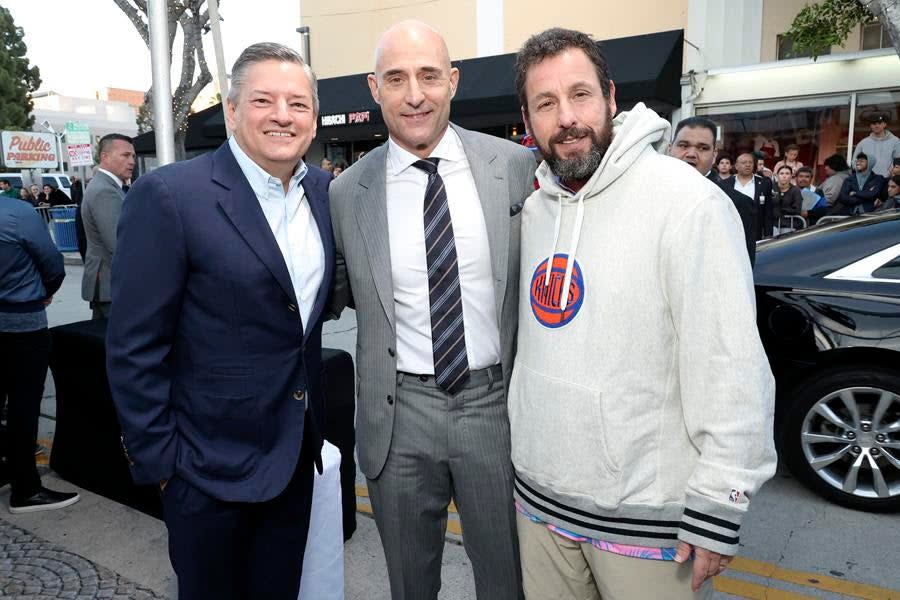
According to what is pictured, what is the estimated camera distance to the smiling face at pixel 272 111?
79.2 inches

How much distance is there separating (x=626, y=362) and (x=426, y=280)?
0.74 meters

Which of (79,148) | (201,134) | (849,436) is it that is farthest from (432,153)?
(201,134)

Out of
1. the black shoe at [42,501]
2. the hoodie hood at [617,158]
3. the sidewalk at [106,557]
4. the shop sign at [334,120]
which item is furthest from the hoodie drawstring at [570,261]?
the shop sign at [334,120]

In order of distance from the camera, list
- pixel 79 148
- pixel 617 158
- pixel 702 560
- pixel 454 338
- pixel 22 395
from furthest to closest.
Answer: pixel 79 148
pixel 22 395
pixel 454 338
pixel 617 158
pixel 702 560

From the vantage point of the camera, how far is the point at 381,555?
3365mm

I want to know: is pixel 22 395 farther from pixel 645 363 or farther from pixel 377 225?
pixel 645 363

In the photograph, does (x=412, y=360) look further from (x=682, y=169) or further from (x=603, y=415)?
(x=682, y=169)

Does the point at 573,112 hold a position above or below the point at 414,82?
below

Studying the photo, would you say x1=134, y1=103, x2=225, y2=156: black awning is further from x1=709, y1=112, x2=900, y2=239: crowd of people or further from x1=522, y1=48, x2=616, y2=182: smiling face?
x1=522, y1=48, x2=616, y2=182: smiling face

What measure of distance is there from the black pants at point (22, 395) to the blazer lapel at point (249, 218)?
2.50 m

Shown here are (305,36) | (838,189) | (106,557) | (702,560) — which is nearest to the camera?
(702,560)

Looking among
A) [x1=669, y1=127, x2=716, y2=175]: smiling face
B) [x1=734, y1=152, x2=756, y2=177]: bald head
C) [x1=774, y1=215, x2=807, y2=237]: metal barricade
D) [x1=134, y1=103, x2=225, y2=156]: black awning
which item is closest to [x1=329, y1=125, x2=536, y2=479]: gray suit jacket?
[x1=669, y1=127, x2=716, y2=175]: smiling face

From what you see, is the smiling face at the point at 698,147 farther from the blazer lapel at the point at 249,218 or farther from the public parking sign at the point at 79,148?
the public parking sign at the point at 79,148

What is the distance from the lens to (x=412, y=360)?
7.20 feet
